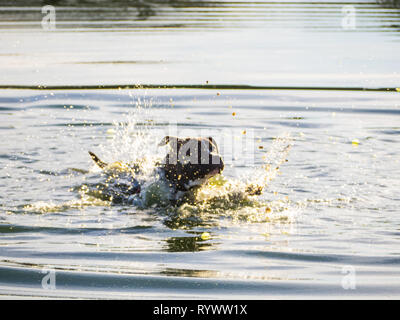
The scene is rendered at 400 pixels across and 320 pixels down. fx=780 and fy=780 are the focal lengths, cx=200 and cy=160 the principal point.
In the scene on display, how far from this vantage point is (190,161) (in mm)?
7141

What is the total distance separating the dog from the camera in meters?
7.05

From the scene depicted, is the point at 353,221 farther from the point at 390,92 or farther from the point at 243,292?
the point at 390,92

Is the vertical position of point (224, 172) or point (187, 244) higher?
point (224, 172)

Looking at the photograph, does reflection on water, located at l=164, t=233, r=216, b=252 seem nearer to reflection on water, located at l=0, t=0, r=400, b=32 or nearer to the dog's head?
the dog's head

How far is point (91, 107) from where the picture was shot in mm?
12477

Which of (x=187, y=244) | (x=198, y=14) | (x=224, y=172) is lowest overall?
(x=187, y=244)

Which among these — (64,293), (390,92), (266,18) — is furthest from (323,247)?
(266,18)

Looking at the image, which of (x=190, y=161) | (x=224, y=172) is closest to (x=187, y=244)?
(x=190, y=161)

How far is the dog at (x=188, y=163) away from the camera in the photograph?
705cm

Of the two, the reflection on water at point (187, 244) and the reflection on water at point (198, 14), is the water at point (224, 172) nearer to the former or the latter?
the reflection on water at point (187, 244)

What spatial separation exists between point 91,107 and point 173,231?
6069mm

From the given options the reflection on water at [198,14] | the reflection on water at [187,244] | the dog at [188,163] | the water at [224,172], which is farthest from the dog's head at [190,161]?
the reflection on water at [198,14]

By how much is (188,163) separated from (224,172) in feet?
5.41

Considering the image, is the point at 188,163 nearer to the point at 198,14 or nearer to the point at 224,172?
the point at 224,172
